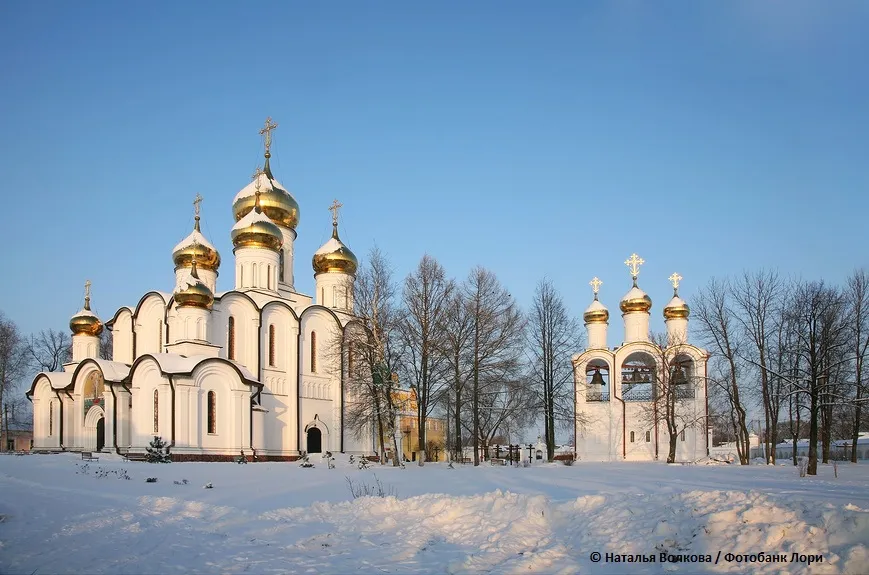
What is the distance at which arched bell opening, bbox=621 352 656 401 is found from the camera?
124 feet

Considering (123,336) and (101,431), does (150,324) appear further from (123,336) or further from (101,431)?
(101,431)

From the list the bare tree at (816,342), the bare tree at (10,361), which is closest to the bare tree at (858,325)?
the bare tree at (816,342)

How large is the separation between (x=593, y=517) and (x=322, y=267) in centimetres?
3244

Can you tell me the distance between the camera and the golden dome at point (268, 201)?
39.6 m

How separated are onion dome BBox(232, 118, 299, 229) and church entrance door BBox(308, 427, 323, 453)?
36.4 ft

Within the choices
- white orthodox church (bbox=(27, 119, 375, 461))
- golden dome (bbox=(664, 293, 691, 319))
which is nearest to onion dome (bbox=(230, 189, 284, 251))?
white orthodox church (bbox=(27, 119, 375, 461))

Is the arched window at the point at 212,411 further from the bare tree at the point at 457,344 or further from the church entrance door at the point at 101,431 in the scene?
the bare tree at the point at 457,344

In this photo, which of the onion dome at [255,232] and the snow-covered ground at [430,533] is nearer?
the snow-covered ground at [430,533]

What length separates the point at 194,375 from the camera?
30.1m

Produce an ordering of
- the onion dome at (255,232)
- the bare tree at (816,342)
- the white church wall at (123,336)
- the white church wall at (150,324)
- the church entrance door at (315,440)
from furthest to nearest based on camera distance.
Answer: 1. the white church wall at (123,336)
2. the onion dome at (255,232)
3. the church entrance door at (315,440)
4. the white church wall at (150,324)
5. the bare tree at (816,342)

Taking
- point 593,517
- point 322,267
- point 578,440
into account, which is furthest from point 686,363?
point 593,517

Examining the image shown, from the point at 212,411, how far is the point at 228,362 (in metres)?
2.03

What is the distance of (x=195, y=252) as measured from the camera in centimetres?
3653

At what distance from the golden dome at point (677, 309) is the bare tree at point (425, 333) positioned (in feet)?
52.8
